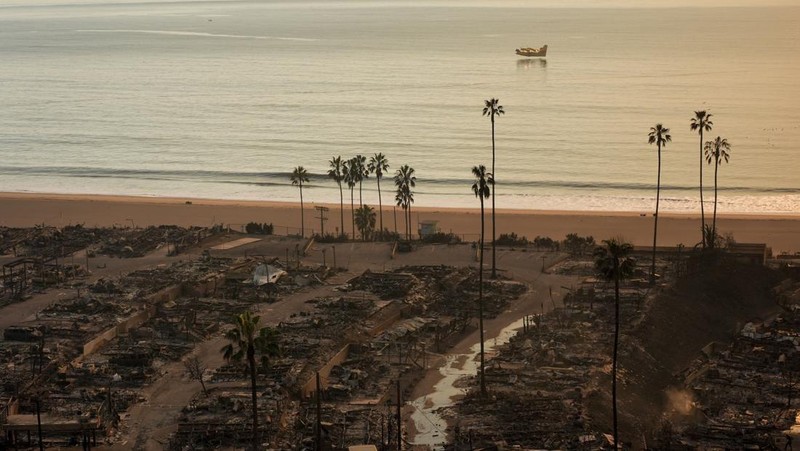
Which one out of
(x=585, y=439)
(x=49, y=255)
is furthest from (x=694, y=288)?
(x=49, y=255)

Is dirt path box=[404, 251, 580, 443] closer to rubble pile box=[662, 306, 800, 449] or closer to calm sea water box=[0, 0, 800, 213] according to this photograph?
rubble pile box=[662, 306, 800, 449]

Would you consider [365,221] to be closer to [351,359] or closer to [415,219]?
[415,219]

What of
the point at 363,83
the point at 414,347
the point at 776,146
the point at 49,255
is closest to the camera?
the point at 414,347

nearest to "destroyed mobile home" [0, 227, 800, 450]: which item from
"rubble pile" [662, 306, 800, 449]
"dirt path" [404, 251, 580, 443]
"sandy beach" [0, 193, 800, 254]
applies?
"rubble pile" [662, 306, 800, 449]

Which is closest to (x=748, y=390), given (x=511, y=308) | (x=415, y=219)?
(x=511, y=308)

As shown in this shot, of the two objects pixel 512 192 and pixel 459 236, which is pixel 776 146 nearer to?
pixel 512 192
